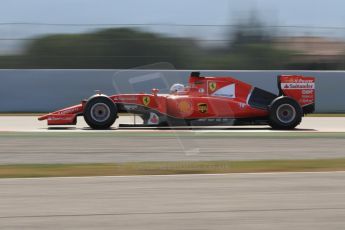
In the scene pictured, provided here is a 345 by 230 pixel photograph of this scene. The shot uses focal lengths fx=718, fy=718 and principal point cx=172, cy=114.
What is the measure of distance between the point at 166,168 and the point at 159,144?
12.1 feet

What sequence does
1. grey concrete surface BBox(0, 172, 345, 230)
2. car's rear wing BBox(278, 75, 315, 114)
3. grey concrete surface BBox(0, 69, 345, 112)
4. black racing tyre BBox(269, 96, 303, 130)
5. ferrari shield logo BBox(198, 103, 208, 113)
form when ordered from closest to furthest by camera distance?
grey concrete surface BBox(0, 172, 345, 230) → ferrari shield logo BBox(198, 103, 208, 113) → black racing tyre BBox(269, 96, 303, 130) → car's rear wing BBox(278, 75, 315, 114) → grey concrete surface BBox(0, 69, 345, 112)

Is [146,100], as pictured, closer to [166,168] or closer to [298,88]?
[298,88]

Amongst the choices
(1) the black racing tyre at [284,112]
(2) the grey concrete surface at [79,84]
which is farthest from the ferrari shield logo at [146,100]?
(2) the grey concrete surface at [79,84]

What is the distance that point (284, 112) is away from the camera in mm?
16062

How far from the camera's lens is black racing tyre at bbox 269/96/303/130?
52.4 ft

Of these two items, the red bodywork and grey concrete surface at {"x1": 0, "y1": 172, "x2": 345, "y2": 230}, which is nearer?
grey concrete surface at {"x1": 0, "y1": 172, "x2": 345, "y2": 230}

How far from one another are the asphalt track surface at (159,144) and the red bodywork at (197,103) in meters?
0.36

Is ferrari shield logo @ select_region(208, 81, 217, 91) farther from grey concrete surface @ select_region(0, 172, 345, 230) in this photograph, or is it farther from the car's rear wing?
grey concrete surface @ select_region(0, 172, 345, 230)

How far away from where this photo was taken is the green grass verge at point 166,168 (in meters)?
8.32

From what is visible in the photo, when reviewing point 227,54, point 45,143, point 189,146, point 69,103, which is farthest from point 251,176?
point 227,54

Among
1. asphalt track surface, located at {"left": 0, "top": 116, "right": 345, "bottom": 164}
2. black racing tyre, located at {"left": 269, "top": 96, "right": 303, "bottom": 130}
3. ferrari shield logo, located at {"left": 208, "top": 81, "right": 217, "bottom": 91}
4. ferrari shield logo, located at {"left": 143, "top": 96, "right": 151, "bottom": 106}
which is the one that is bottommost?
asphalt track surface, located at {"left": 0, "top": 116, "right": 345, "bottom": 164}

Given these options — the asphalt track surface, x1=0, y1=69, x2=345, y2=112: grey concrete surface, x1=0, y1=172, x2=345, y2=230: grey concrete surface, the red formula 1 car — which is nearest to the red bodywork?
the red formula 1 car

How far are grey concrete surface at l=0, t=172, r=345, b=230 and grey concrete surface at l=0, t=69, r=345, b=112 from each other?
48.5ft

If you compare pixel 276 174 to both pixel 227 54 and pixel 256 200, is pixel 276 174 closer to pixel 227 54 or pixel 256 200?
pixel 256 200
